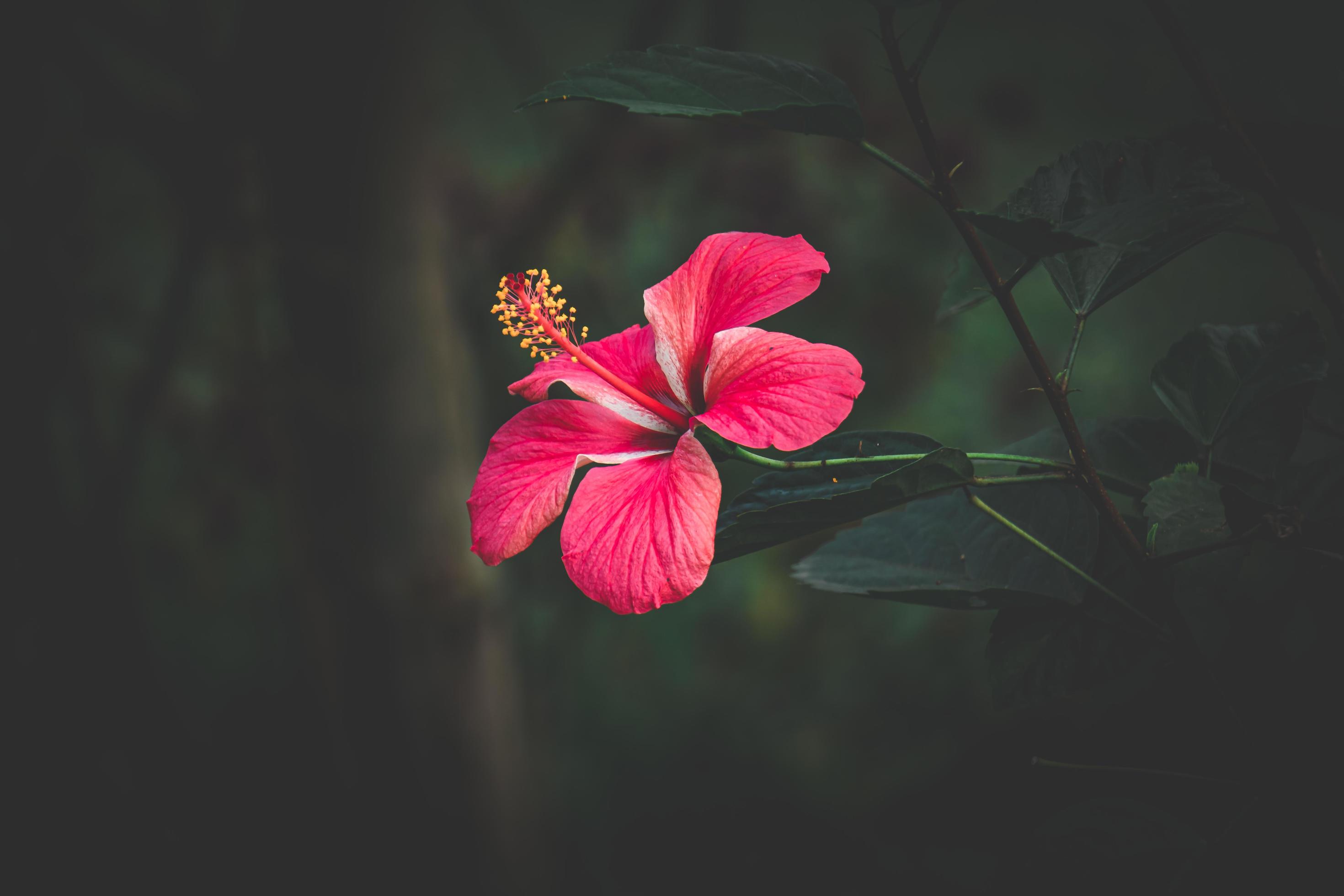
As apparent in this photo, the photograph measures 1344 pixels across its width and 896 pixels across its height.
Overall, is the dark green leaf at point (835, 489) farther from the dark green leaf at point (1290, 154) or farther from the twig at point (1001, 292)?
the dark green leaf at point (1290, 154)

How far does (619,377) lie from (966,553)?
0.80ft

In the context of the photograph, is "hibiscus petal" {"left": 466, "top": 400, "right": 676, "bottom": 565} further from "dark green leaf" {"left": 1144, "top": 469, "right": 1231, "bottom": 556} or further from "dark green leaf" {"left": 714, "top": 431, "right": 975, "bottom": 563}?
"dark green leaf" {"left": 1144, "top": 469, "right": 1231, "bottom": 556}

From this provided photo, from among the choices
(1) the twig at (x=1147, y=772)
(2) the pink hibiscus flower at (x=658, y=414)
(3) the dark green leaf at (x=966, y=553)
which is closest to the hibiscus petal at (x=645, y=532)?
(2) the pink hibiscus flower at (x=658, y=414)

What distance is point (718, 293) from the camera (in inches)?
17.8

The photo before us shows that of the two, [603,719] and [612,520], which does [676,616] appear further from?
[612,520]

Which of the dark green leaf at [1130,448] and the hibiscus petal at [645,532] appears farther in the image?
the dark green leaf at [1130,448]

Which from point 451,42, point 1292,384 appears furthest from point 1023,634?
point 451,42

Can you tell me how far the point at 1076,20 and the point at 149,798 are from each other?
9.60 feet

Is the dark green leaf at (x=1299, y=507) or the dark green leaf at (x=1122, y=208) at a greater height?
the dark green leaf at (x=1122, y=208)

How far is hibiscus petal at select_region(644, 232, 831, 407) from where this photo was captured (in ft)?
1.39

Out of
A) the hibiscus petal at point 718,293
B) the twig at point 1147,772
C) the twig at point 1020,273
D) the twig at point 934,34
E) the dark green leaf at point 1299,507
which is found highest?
the twig at point 934,34

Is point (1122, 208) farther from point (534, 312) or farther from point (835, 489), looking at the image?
point (534, 312)

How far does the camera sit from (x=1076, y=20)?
2.17 meters

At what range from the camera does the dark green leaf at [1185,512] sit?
0.40 m
